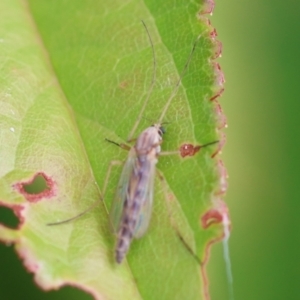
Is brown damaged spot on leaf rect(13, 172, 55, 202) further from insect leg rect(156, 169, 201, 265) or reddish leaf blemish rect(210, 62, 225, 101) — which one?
reddish leaf blemish rect(210, 62, 225, 101)

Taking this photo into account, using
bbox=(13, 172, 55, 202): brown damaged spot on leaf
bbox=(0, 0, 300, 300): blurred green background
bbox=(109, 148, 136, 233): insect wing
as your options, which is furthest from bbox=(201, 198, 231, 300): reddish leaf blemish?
bbox=(0, 0, 300, 300): blurred green background

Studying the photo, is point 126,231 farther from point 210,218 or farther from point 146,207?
point 210,218

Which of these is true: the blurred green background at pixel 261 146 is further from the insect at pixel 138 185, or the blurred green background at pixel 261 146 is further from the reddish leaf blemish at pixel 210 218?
the reddish leaf blemish at pixel 210 218

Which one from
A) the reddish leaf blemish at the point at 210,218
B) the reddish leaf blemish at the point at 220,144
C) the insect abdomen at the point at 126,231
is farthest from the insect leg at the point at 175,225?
the reddish leaf blemish at the point at 220,144

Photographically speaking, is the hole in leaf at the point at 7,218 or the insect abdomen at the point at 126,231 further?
the hole in leaf at the point at 7,218

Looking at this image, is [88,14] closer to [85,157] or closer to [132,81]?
[132,81]

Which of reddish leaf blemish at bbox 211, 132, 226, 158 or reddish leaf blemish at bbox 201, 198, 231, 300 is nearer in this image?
reddish leaf blemish at bbox 201, 198, 231, 300

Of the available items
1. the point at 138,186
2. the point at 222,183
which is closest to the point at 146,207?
the point at 138,186
